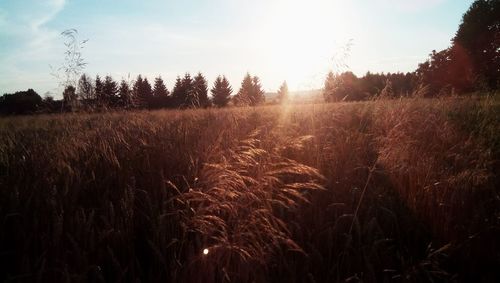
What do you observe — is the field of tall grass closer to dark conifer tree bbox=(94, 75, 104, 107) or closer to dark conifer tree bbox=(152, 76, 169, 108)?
dark conifer tree bbox=(94, 75, 104, 107)

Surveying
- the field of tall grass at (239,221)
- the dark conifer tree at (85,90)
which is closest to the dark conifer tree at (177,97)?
the dark conifer tree at (85,90)

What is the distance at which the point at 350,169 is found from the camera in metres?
3.20

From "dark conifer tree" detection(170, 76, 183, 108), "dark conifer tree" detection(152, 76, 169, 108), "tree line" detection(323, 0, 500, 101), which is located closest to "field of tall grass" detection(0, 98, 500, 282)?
"dark conifer tree" detection(170, 76, 183, 108)

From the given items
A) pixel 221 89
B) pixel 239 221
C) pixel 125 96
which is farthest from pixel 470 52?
pixel 239 221

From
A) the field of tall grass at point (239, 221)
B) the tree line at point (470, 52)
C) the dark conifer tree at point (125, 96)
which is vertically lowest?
the field of tall grass at point (239, 221)

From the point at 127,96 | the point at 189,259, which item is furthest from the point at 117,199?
the point at 127,96

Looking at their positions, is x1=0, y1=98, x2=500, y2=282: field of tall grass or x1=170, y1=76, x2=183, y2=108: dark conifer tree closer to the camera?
x1=0, y1=98, x2=500, y2=282: field of tall grass

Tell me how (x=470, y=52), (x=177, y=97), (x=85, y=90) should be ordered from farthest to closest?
1. (x=470, y=52)
2. (x=177, y=97)
3. (x=85, y=90)

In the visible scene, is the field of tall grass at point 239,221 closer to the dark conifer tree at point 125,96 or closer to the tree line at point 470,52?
the dark conifer tree at point 125,96

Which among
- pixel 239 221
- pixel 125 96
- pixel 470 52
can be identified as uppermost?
pixel 470 52

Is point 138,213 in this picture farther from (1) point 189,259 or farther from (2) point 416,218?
(2) point 416,218

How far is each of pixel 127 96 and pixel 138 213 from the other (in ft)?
18.0

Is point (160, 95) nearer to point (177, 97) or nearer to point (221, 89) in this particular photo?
point (221, 89)

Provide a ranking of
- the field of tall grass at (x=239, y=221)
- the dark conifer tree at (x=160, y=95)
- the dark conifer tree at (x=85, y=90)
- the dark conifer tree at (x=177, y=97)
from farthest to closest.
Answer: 1. the dark conifer tree at (x=160, y=95)
2. the dark conifer tree at (x=177, y=97)
3. the dark conifer tree at (x=85, y=90)
4. the field of tall grass at (x=239, y=221)
